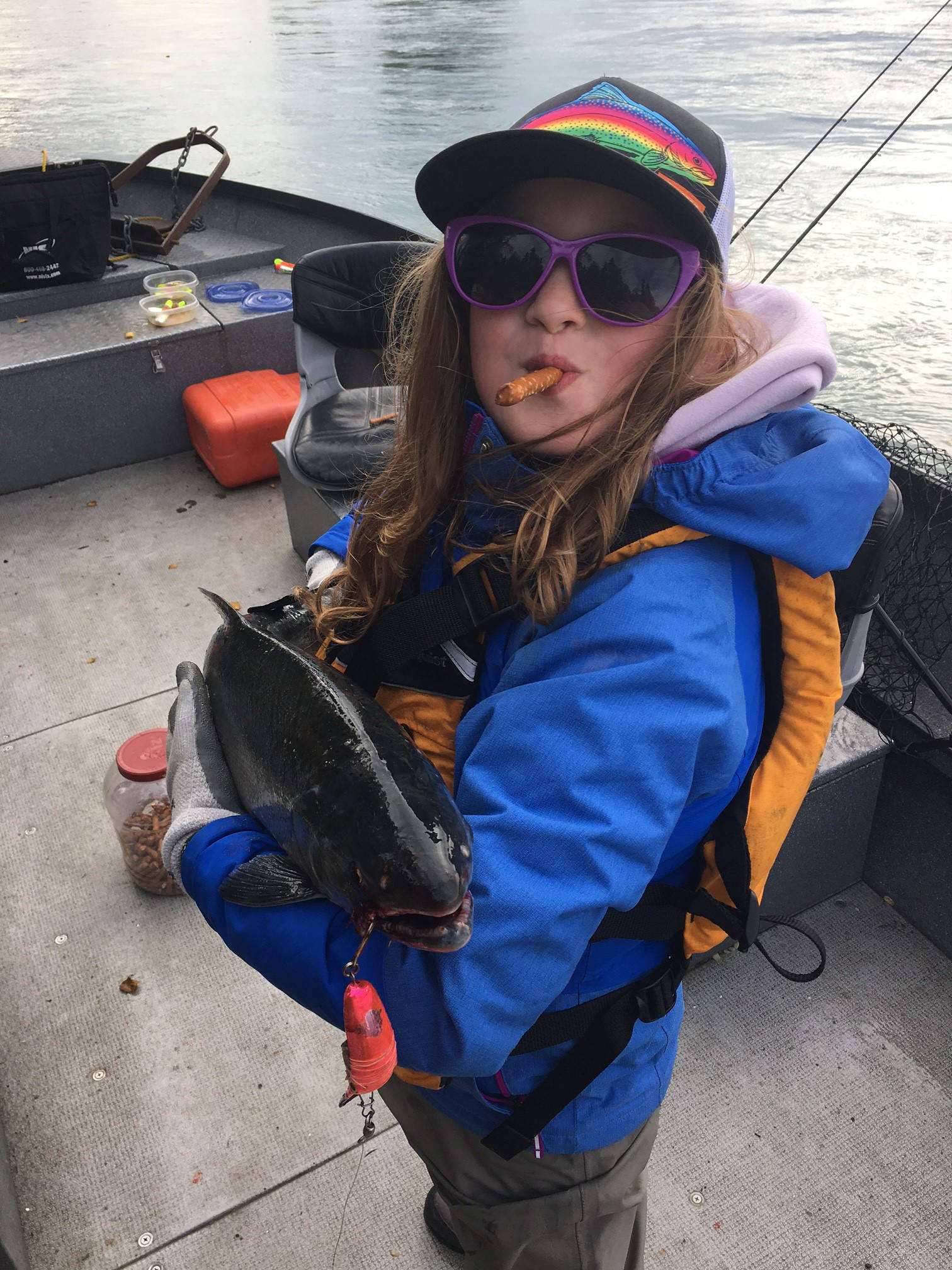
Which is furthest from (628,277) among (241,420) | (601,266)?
(241,420)

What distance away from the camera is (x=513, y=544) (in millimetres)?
1230

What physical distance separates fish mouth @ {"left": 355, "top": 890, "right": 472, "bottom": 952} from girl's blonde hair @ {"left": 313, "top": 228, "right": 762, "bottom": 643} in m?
0.41

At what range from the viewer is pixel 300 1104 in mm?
2379

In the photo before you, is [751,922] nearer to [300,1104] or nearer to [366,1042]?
[366,1042]

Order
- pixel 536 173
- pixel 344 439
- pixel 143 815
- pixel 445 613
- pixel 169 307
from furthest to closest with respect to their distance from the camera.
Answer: pixel 169 307 → pixel 344 439 → pixel 143 815 → pixel 445 613 → pixel 536 173

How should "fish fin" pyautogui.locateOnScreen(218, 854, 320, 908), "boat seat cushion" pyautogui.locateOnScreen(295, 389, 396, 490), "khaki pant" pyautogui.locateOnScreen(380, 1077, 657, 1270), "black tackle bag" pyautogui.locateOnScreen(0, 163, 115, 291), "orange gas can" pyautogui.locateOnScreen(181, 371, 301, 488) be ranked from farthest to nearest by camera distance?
1. "black tackle bag" pyautogui.locateOnScreen(0, 163, 115, 291)
2. "orange gas can" pyautogui.locateOnScreen(181, 371, 301, 488)
3. "boat seat cushion" pyautogui.locateOnScreen(295, 389, 396, 490)
4. "khaki pant" pyautogui.locateOnScreen(380, 1077, 657, 1270)
5. "fish fin" pyautogui.locateOnScreen(218, 854, 320, 908)

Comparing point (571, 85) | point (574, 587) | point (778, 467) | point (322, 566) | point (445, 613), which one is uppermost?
point (778, 467)

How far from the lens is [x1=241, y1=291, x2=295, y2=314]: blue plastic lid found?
5.89 m

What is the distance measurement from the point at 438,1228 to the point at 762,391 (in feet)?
6.82

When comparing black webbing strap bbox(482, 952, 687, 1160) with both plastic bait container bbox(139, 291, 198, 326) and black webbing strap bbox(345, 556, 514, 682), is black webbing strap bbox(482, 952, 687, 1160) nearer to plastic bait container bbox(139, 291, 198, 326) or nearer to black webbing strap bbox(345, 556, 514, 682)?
black webbing strap bbox(345, 556, 514, 682)

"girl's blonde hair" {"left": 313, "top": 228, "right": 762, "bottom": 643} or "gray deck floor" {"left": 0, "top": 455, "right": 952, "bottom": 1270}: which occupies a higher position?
"girl's blonde hair" {"left": 313, "top": 228, "right": 762, "bottom": 643}

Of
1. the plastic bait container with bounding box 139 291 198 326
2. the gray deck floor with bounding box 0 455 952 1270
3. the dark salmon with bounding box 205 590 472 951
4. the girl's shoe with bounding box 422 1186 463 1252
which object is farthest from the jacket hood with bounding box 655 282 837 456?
the plastic bait container with bounding box 139 291 198 326

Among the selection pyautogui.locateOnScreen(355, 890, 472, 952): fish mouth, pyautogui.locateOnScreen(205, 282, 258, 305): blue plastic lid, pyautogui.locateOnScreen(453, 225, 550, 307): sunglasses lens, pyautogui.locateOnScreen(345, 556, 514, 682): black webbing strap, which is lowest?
pyautogui.locateOnScreen(205, 282, 258, 305): blue plastic lid

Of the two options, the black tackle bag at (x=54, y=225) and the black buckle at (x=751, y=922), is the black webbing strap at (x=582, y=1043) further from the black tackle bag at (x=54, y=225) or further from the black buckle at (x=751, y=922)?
the black tackle bag at (x=54, y=225)
